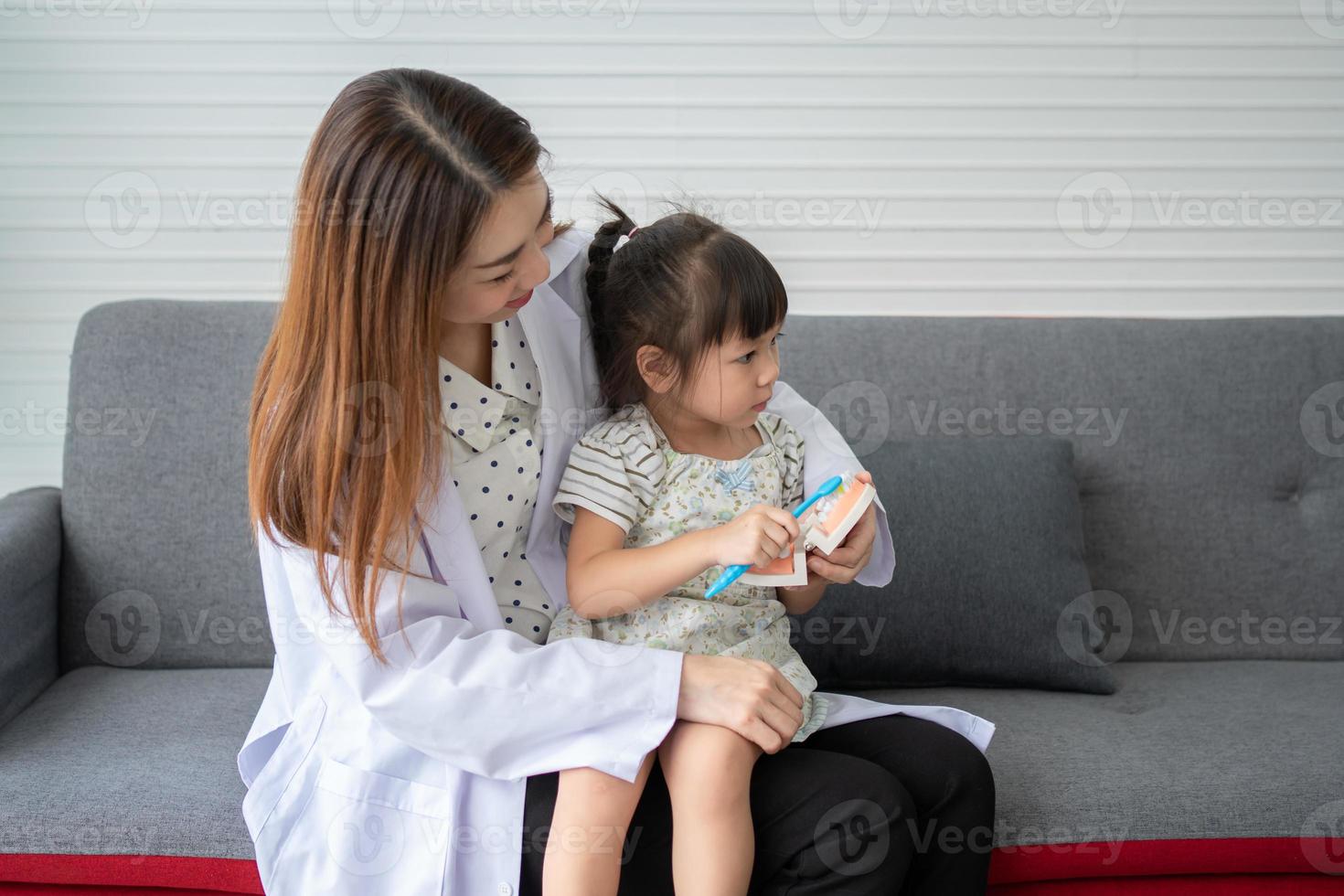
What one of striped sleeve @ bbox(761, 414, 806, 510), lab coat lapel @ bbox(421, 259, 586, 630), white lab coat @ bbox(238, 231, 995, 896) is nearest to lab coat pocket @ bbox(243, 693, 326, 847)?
white lab coat @ bbox(238, 231, 995, 896)

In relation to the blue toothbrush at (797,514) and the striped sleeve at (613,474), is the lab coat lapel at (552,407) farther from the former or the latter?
the blue toothbrush at (797,514)

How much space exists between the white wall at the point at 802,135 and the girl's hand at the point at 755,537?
115 cm

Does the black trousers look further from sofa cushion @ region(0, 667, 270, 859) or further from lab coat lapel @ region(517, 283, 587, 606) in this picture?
sofa cushion @ region(0, 667, 270, 859)

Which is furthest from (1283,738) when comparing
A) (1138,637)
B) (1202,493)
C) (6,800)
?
(6,800)

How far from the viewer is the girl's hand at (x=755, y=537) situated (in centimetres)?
123

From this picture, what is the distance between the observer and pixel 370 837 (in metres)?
1.27

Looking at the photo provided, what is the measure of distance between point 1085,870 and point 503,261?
1068 mm

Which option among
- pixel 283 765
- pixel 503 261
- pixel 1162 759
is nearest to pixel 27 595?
pixel 283 765

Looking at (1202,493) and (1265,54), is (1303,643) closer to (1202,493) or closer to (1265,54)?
(1202,493)

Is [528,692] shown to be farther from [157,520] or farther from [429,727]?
[157,520]

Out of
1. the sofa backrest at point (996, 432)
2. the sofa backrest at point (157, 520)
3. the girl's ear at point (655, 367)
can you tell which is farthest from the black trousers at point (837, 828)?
the sofa backrest at point (157, 520)

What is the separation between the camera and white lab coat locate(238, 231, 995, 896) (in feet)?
4.03

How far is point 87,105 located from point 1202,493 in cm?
224

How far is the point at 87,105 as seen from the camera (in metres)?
2.25
